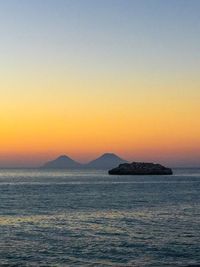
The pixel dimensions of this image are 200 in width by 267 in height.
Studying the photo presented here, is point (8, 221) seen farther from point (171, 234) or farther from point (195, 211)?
point (195, 211)

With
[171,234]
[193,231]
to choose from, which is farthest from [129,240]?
[193,231]

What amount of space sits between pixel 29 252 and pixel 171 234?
1392cm

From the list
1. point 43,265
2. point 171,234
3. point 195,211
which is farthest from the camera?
point 195,211

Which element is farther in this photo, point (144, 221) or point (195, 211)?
point (195, 211)

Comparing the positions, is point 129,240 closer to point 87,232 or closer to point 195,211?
point 87,232

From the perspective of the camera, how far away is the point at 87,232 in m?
42.8

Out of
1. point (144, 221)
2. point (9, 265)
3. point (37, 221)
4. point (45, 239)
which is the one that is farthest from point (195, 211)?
point (9, 265)

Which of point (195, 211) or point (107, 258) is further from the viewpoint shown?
point (195, 211)

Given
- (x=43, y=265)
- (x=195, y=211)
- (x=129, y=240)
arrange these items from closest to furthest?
(x=43, y=265), (x=129, y=240), (x=195, y=211)

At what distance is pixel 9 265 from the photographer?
29406mm

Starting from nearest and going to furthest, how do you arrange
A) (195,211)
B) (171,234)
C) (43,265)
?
(43,265)
(171,234)
(195,211)

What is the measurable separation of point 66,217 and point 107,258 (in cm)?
2453

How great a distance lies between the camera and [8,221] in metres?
51.4

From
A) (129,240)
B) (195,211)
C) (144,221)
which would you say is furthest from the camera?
(195,211)
